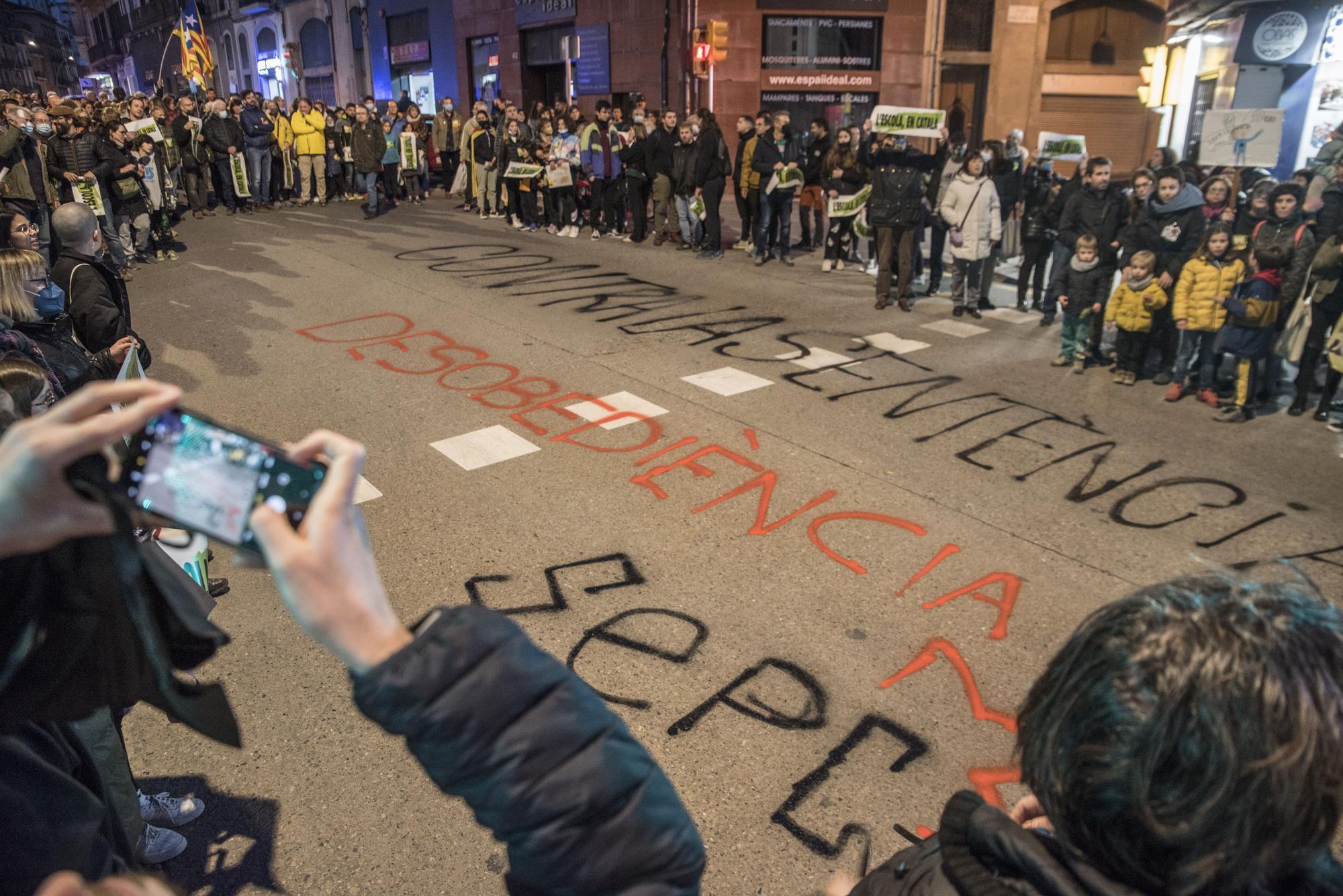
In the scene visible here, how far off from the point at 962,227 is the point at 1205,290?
2.98 m

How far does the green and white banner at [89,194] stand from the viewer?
10609mm

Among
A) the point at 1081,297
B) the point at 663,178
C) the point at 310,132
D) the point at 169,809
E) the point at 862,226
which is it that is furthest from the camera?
the point at 310,132

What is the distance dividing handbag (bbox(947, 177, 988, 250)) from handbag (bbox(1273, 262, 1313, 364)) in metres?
3.26

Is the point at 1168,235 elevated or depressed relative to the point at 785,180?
depressed

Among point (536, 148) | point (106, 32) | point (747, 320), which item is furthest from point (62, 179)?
point (106, 32)

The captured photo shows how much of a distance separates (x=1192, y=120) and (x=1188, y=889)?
2301 cm

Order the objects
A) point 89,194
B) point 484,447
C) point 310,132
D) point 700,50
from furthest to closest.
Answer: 1. point 310,132
2. point 700,50
3. point 89,194
4. point 484,447

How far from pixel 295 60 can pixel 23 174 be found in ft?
Answer: 96.6

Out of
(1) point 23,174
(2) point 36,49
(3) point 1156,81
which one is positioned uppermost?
(2) point 36,49

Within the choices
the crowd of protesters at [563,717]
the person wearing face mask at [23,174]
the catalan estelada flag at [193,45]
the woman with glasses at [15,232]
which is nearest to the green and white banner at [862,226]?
the woman with glasses at [15,232]

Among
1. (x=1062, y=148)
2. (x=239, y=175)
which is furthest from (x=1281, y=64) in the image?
(x=239, y=175)

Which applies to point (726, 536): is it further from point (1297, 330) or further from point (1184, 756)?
point (1297, 330)

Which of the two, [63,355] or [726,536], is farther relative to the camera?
[726,536]

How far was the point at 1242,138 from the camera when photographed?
905 cm
